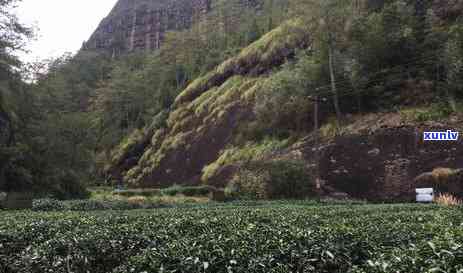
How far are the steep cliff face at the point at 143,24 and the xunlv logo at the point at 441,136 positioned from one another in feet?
320

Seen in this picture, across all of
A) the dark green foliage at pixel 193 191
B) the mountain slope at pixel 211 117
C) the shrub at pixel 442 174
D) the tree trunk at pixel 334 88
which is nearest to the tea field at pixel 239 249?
the shrub at pixel 442 174

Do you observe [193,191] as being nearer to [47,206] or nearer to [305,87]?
[305,87]

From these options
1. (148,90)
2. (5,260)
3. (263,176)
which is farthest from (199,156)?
(5,260)

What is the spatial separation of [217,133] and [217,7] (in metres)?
34.1

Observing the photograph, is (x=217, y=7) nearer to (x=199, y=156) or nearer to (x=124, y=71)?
(x=124, y=71)

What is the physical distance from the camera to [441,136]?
22.6m

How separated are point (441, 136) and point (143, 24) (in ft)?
373

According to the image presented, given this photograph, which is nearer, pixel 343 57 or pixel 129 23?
pixel 343 57

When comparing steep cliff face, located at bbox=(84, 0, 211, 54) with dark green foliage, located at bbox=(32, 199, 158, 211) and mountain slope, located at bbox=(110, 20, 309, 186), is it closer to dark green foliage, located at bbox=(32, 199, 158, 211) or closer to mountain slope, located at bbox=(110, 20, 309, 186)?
mountain slope, located at bbox=(110, 20, 309, 186)

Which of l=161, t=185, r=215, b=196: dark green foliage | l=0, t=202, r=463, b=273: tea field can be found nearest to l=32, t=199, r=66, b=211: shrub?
l=0, t=202, r=463, b=273: tea field

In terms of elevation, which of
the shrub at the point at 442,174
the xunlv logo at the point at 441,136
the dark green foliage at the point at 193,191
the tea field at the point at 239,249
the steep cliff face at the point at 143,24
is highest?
the steep cliff face at the point at 143,24

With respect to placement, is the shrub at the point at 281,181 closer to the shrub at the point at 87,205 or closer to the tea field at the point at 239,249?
the shrub at the point at 87,205

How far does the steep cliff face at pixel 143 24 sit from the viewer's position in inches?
4663

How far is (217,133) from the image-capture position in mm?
40312
